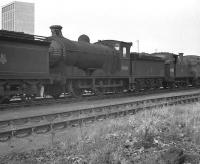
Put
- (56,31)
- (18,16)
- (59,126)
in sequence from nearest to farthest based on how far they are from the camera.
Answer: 1. (59,126)
2. (56,31)
3. (18,16)

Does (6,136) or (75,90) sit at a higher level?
(75,90)

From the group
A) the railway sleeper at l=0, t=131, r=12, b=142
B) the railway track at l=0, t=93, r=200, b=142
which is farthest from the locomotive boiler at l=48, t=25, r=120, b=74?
the railway sleeper at l=0, t=131, r=12, b=142

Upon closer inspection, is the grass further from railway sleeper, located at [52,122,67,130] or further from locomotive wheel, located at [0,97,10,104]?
locomotive wheel, located at [0,97,10,104]

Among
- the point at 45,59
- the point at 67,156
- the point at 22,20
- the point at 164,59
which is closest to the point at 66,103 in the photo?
the point at 45,59

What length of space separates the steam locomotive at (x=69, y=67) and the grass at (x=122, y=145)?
5.87 m

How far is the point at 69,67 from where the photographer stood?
651 inches

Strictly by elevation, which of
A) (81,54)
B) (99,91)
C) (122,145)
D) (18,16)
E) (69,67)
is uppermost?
(18,16)

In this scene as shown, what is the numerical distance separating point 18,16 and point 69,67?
84.9 meters

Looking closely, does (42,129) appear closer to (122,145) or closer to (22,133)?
(22,133)

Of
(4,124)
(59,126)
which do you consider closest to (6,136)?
(4,124)

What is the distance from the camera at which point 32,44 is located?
13.7 meters

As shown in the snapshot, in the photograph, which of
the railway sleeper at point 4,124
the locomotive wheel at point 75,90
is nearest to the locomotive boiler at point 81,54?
the locomotive wheel at point 75,90

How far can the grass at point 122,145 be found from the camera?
5.33 metres

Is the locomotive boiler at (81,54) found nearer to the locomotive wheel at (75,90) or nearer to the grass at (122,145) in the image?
the locomotive wheel at (75,90)
